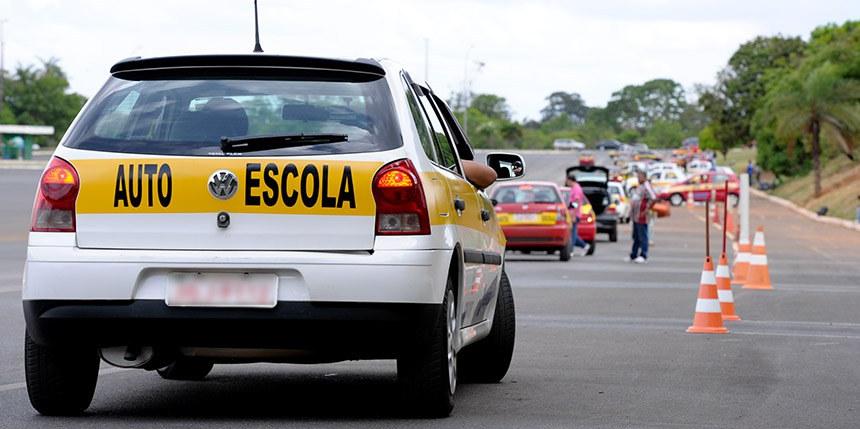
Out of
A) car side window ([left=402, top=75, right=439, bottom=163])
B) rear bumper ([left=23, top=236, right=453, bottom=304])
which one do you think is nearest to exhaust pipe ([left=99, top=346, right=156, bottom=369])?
rear bumper ([left=23, top=236, right=453, bottom=304])

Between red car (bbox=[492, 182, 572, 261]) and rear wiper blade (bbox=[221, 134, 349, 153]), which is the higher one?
rear wiper blade (bbox=[221, 134, 349, 153])

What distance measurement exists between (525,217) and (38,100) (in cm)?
12086

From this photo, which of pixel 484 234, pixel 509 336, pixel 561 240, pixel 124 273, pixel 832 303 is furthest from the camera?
pixel 561 240

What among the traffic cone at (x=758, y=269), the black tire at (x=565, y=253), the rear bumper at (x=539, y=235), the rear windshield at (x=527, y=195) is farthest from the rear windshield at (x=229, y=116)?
the black tire at (x=565, y=253)

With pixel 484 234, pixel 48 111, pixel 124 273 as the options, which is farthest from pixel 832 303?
pixel 48 111

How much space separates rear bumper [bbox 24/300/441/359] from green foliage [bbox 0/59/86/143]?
139 m

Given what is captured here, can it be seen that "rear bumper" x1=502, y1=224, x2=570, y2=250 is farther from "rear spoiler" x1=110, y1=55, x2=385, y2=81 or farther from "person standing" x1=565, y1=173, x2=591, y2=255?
"rear spoiler" x1=110, y1=55, x2=385, y2=81

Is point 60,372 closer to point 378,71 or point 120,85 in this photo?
point 120,85

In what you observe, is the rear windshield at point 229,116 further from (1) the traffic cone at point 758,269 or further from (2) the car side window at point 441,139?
(1) the traffic cone at point 758,269

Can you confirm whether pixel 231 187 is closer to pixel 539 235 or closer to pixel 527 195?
pixel 539 235

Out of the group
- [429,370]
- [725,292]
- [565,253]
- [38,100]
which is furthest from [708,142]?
[429,370]

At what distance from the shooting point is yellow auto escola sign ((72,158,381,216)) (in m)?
7.59

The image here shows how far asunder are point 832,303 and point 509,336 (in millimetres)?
10600

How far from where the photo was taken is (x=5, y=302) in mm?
17281
